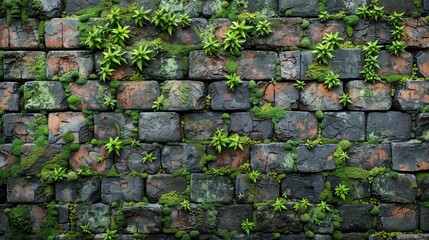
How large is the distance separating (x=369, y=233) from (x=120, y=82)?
2.33 meters

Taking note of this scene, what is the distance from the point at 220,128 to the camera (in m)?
2.95

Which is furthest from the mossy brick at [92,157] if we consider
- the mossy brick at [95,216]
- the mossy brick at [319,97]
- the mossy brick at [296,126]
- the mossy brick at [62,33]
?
the mossy brick at [319,97]

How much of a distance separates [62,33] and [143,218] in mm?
1610

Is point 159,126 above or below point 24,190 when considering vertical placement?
above

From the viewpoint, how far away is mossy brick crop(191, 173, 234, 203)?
2.94 metres

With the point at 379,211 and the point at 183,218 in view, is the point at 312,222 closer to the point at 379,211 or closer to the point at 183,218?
the point at 379,211

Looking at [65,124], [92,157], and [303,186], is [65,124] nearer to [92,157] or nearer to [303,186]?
[92,157]

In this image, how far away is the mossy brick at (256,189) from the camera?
9.64ft

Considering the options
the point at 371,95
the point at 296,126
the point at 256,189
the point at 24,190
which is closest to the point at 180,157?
the point at 256,189

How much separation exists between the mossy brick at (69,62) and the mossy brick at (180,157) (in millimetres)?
895

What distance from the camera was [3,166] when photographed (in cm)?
299

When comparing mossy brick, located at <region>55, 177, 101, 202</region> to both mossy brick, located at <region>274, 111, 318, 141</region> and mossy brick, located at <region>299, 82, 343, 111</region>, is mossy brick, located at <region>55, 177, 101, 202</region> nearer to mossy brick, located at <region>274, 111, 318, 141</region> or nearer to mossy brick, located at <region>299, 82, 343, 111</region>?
mossy brick, located at <region>274, 111, 318, 141</region>

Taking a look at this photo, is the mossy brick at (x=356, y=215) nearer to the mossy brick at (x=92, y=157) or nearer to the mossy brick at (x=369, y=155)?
the mossy brick at (x=369, y=155)

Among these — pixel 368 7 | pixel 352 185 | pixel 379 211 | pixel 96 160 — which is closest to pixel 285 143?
pixel 352 185
